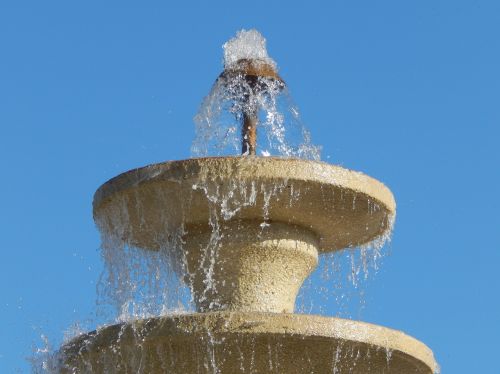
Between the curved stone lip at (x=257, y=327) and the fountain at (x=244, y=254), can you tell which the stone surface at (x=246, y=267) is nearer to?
the fountain at (x=244, y=254)

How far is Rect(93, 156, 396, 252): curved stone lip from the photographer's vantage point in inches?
361

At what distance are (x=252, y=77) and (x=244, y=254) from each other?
189 centimetres

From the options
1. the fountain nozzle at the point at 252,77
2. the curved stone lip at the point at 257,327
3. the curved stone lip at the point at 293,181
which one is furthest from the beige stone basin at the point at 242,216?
the fountain nozzle at the point at 252,77

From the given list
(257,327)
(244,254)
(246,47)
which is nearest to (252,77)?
(246,47)

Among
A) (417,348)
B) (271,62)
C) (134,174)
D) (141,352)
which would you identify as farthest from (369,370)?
(271,62)

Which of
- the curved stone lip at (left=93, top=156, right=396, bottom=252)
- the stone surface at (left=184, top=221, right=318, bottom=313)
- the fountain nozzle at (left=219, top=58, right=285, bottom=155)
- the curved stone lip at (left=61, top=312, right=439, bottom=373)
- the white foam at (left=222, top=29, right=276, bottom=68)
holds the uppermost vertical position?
the white foam at (left=222, top=29, right=276, bottom=68)

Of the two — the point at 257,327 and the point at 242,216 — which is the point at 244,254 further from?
the point at 257,327

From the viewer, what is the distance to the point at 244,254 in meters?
9.67

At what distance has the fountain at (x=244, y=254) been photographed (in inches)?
340

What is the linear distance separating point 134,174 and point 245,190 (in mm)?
865

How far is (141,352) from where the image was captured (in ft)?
A: 28.8

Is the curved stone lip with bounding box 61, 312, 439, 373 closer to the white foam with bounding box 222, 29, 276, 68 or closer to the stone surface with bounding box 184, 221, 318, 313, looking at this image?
the stone surface with bounding box 184, 221, 318, 313

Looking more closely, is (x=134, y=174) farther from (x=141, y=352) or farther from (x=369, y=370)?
(x=369, y=370)

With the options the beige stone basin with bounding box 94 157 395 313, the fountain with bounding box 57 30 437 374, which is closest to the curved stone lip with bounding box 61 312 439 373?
the fountain with bounding box 57 30 437 374
